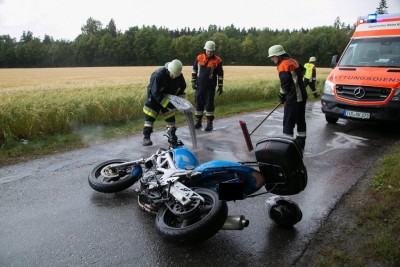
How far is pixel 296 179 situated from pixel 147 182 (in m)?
1.58

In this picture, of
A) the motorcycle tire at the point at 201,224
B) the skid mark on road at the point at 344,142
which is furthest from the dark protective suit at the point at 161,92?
the motorcycle tire at the point at 201,224

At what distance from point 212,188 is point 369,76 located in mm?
5982

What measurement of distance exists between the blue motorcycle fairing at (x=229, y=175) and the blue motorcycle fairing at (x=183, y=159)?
0.24 metres

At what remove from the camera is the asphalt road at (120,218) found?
3.18 meters

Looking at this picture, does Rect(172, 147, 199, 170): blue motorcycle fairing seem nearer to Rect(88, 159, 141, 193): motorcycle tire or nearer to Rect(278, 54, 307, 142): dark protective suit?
Rect(88, 159, 141, 193): motorcycle tire

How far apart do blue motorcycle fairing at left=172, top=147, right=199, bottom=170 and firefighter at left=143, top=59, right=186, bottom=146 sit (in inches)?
106

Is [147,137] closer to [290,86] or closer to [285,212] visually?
[290,86]

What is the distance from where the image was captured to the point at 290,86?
636 cm

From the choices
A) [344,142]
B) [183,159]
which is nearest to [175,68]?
[183,159]

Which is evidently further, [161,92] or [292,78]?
[161,92]

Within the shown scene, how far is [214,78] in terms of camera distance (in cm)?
863

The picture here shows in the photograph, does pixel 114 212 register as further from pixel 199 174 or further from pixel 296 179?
pixel 296 179

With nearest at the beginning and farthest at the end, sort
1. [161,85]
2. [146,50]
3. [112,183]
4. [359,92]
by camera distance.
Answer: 1. [112,183]
2. [161,85]
3. [359,92]
4. [146,50]

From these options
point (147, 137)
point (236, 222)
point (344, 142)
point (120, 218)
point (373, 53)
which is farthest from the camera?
point (373, 53)
